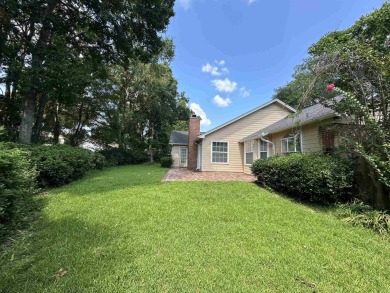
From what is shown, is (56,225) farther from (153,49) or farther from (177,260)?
(153,49)

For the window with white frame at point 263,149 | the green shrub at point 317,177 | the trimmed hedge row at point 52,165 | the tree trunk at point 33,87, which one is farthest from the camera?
the window with white frame at point 263,149

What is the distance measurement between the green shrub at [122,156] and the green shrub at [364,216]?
2106 cm

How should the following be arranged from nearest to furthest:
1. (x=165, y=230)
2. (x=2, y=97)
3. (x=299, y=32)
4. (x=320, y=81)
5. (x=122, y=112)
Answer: (x=165, y=230), (x=320, y=81), (x=299, y=32), (x=2, y=97), (x=122, y=112)

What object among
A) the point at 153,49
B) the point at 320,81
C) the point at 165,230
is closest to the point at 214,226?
the point at 165,230

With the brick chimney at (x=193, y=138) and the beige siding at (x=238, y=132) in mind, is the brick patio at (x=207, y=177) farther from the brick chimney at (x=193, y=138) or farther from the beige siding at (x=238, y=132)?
the brick chimney at (x=193, y=138)

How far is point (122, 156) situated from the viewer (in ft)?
82.7

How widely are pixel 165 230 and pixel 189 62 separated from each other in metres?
18.6

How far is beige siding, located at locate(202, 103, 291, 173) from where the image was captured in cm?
1547

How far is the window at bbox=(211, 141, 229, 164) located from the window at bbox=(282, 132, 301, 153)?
498 centimetres

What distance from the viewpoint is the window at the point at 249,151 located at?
1430 cm

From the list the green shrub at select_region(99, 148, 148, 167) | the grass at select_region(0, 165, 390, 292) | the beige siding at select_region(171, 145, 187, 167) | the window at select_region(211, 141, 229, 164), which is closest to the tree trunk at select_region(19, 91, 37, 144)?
the grass at select_region(0, 165, 390, 292)

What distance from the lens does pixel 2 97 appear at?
14.6m

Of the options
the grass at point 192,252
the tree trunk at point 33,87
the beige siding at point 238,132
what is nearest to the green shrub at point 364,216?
the grass at point 192,252

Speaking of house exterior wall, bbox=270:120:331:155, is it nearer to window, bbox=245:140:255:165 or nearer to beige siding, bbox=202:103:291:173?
window, bbox=245:140:255:165
